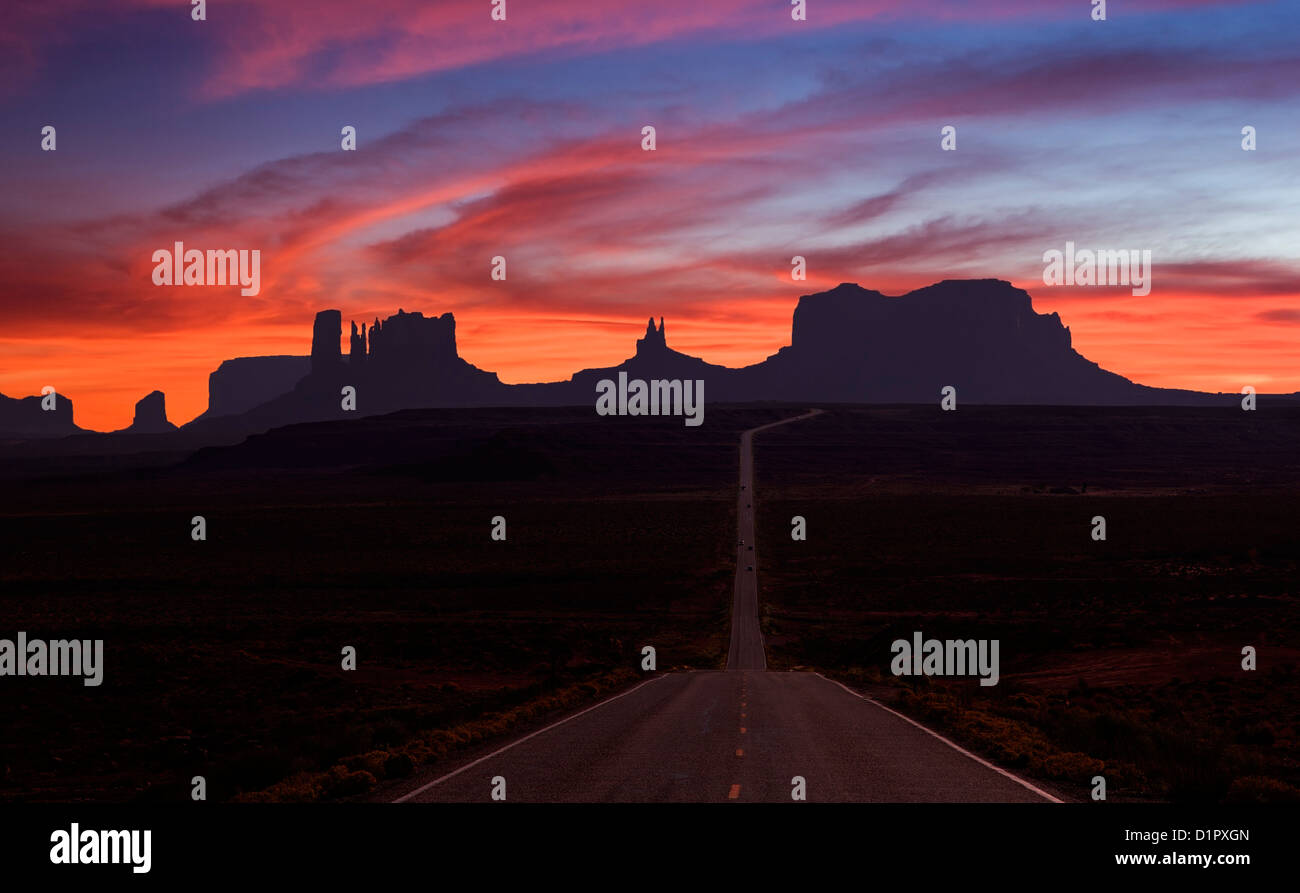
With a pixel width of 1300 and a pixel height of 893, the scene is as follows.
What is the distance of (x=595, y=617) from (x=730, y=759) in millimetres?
50158

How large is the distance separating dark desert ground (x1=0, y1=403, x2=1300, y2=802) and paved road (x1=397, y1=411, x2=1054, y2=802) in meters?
1.43

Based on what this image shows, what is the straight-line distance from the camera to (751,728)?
23.3 meters

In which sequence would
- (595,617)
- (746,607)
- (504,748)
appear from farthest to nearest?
(746,607)
(595,617)
(504,748)

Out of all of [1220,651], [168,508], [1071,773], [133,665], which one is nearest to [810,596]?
[1220,651]

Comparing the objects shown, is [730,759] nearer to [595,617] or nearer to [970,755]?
[970,755]

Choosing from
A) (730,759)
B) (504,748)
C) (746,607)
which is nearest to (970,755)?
(730,759)

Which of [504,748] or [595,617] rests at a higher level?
[504,748]

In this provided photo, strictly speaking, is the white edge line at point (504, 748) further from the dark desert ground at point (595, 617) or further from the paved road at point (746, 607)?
the paved road at point (746, 607)

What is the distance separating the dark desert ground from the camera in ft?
75.5

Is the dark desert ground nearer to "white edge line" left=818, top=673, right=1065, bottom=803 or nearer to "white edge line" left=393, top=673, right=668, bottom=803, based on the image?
"white edge line" left=818, top=673, right=1065, bottom=803

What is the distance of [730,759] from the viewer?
18500mm

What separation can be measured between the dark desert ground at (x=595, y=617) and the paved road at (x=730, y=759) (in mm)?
1435
